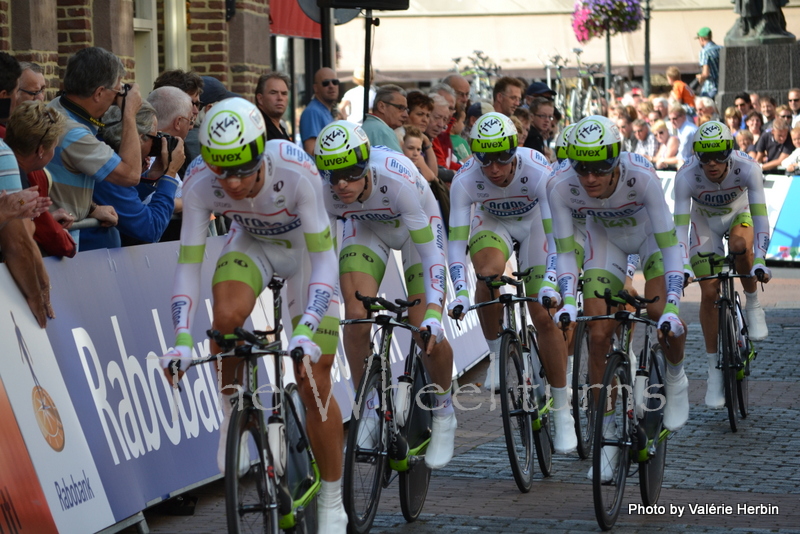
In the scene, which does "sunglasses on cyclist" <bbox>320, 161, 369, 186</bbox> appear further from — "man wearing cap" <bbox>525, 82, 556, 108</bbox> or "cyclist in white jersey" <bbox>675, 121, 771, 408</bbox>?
"man wearing cap" <bbox>525, 82, 556, 108</bbox>

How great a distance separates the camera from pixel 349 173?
6.18 metres

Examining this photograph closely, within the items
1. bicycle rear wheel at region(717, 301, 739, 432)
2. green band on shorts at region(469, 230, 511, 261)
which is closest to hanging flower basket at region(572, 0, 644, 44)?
bicycle rear wheel at region(717, 301, 739, 432)

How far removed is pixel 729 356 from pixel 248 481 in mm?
5158

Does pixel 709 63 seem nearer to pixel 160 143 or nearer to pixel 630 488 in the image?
pixel 630 488

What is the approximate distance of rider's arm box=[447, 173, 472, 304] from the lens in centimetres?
766

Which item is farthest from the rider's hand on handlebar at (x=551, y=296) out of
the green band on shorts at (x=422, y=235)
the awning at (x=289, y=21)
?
the awning at (x=289, y=21)

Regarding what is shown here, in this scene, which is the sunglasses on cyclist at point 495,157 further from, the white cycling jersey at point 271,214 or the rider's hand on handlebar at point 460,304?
the white cycling jersey at point 271,214

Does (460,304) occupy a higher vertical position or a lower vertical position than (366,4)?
lower

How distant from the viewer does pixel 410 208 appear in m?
6.64

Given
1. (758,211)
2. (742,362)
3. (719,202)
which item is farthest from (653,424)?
(719,202)

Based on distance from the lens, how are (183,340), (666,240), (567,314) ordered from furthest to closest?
(666,240) → (567,314) → (183,340)

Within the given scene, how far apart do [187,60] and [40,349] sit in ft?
27.0

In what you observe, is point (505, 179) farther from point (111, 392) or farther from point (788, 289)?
point (788, 289)

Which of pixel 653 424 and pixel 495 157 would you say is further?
pixel 495 157
